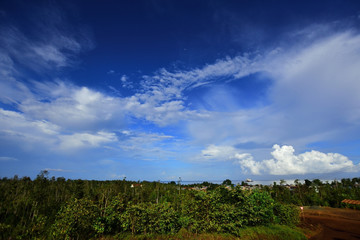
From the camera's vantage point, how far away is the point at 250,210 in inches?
544

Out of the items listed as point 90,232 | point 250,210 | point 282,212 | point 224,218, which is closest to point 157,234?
point 90,232

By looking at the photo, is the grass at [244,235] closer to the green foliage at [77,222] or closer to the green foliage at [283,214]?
the green foliage at [77,222]

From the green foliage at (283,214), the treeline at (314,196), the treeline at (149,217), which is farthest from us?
the treeline at (314,196)

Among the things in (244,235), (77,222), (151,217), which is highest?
(77,222)

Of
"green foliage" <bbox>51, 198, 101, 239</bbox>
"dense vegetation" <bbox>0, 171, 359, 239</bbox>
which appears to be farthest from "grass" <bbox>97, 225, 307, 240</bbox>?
"green foliage" <bbox>51, 198, 101, 239</bbox>

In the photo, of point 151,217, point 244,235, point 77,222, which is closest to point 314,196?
point 244,235

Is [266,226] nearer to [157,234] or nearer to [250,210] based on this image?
[250,210]

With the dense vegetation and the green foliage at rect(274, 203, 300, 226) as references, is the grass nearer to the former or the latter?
the dense vegetation

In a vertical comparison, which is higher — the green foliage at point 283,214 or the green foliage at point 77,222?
the green foliage at point 77,222

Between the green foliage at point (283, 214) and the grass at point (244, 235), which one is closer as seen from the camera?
the grass at point (244, 235)

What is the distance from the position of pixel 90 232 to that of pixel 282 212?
16131mm

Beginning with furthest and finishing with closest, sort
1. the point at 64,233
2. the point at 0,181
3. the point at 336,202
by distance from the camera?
the point at 336,202
the point at 0,181
the point at 64,233

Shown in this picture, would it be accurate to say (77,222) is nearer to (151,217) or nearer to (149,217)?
(149,217)

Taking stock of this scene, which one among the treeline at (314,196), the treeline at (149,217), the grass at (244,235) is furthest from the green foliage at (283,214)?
the treeline at (314,196)
